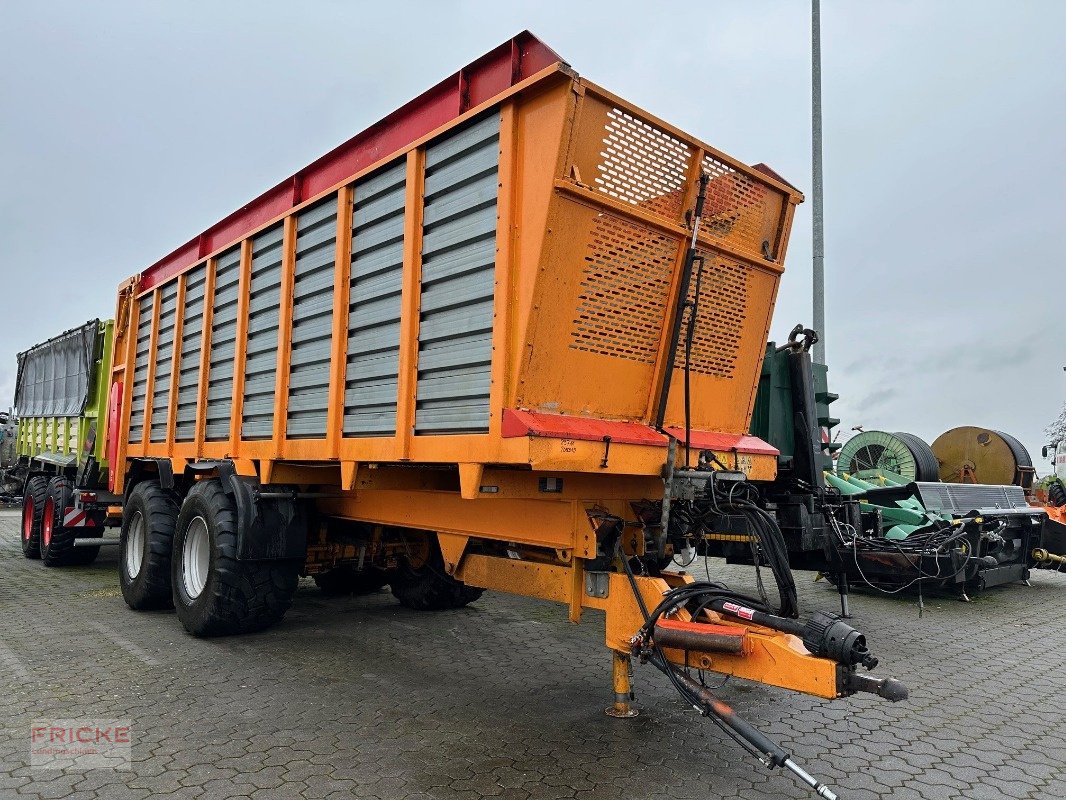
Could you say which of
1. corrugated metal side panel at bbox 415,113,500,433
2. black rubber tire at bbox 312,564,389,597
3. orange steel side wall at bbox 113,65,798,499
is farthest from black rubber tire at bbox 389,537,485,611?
corrugated metal side panel at bbox 415,113,500,433

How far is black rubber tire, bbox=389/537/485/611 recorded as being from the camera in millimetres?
6898

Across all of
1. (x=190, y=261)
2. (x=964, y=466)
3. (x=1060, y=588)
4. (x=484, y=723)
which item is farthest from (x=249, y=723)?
(x=964, y=466)

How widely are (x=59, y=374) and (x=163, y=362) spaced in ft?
16.0

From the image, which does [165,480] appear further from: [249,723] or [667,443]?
[667,443]

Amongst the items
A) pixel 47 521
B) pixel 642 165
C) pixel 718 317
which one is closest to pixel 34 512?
pixel 47 521

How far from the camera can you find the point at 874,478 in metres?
9.73

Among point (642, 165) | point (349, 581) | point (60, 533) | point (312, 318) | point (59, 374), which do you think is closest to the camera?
point (642, 165)

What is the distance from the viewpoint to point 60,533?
9.50 metres

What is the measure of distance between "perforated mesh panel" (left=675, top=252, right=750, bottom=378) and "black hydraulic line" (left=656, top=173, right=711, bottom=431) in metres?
0.09

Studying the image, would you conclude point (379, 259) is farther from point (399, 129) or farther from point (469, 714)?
point (469, 714)

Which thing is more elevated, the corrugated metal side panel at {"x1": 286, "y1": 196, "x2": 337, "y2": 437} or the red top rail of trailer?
the red top rail of trailer

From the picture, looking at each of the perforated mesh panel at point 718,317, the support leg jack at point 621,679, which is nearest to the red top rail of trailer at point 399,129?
the perforated mesh panel at point 718,317

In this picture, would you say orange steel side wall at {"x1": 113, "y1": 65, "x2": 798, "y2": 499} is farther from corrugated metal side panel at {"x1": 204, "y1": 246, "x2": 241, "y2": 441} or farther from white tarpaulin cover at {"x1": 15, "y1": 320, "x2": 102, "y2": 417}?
white tarpaulin cover at {"x1": 15, "y1": 320, "x2": 102, "y2": 417}

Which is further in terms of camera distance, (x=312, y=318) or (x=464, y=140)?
(x=312, y=318)
